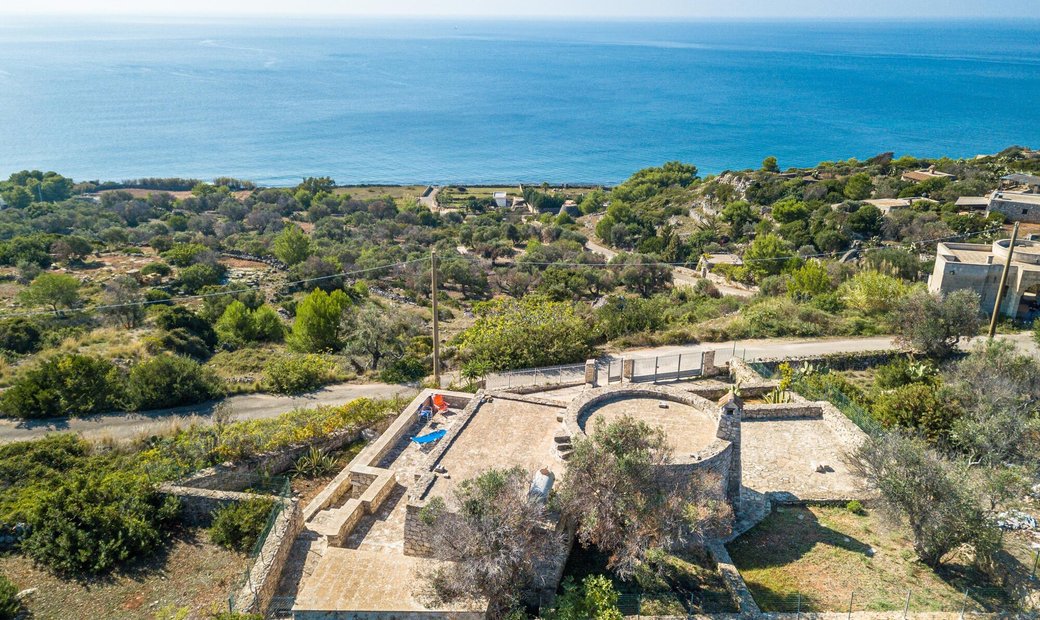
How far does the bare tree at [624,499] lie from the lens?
11.1 meters

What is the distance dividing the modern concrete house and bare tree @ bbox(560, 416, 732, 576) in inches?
907

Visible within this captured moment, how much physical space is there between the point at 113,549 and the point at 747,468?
13.7 metres

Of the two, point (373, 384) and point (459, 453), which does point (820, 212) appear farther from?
point (459, 453)

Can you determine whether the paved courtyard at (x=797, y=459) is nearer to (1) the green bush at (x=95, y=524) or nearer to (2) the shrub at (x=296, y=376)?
(1) the green bush at (x=95, y=524)

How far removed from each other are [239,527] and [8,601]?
3.49 m

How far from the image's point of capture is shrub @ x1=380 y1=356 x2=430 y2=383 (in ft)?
74.6

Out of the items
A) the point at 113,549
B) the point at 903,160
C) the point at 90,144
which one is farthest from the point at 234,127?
the point at 113,549

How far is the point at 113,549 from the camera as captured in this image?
11.8m

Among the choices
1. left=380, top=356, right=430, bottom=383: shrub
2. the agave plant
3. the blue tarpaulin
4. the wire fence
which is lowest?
left=380, top=356, right=430, bottom=383: shrub

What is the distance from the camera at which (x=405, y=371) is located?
23266 mm

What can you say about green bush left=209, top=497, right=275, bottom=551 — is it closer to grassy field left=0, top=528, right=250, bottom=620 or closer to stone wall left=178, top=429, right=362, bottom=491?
grassy field left=0, top=528, right=250, bottom=620

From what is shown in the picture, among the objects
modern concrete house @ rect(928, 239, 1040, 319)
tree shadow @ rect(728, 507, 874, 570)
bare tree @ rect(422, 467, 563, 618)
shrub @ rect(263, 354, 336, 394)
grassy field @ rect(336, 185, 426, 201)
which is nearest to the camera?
bare tree @ rect(422, 467, 563, 618)

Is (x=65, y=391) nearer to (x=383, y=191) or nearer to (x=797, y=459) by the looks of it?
(x=797, y=459)

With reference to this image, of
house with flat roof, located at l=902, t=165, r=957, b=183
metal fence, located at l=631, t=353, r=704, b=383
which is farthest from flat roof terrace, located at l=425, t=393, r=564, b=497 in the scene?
house with flat roof, located at l=902, t=165, r=957, b=183
